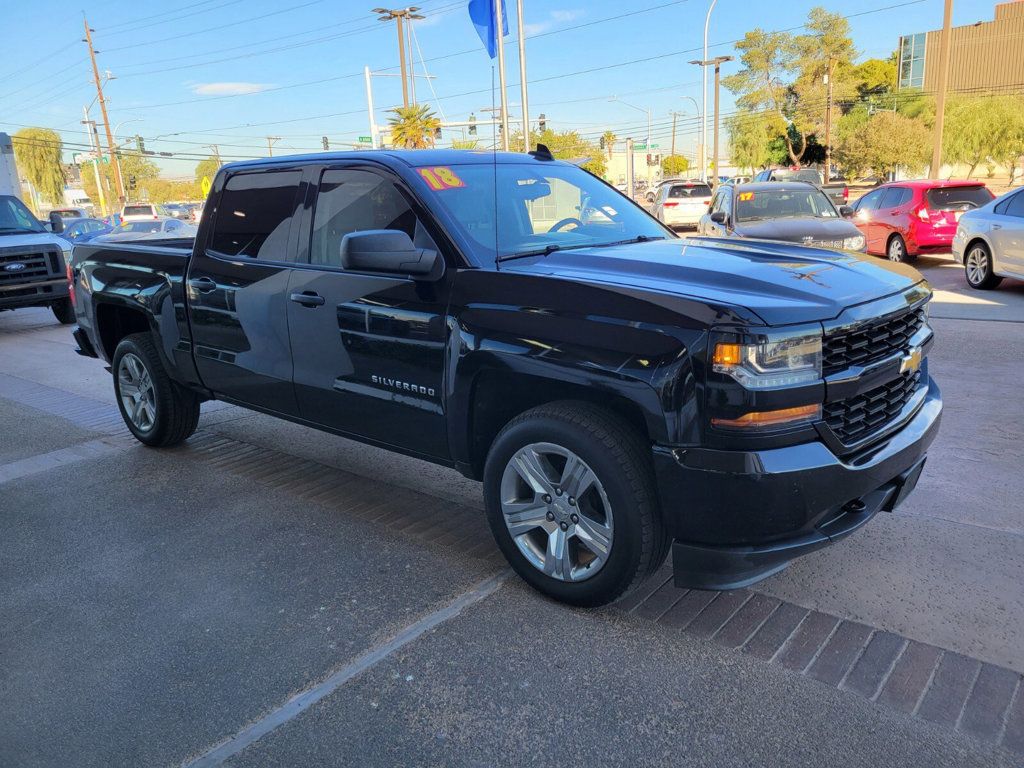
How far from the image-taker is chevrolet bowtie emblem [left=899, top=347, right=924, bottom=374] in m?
3.27

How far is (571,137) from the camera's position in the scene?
80.0m

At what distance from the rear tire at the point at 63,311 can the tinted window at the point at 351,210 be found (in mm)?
10538

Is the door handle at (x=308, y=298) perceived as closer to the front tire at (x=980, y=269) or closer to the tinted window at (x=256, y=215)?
the tinted window at (x=256, y=215)

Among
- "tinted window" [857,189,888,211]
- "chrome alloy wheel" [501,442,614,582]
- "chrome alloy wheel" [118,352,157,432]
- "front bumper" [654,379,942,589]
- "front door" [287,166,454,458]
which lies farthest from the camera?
"tinted window" [857,189,888,211]

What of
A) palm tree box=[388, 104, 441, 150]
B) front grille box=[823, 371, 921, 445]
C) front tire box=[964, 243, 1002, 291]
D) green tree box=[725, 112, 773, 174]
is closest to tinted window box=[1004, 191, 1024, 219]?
front tire box=[964, 243, 1002, 291]

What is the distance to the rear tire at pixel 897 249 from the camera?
14.7 meters

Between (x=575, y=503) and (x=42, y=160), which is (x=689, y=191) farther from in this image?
(x=42, y=160)

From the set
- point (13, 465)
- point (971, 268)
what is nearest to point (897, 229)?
point (971, 268)

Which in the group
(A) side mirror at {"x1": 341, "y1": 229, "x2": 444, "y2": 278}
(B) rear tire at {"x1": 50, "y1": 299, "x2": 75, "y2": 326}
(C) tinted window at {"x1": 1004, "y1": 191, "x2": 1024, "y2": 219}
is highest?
(A) side mirror at {"x1": 341, "y1": 229, "x2": 444, "y2": 278}

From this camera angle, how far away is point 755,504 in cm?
276

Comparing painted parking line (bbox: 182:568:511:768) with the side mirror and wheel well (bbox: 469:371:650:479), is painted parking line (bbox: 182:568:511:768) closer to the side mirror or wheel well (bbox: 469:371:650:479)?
wheel well (bbox: 469:371:650:479)

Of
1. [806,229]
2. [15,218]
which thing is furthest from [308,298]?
[15,218]

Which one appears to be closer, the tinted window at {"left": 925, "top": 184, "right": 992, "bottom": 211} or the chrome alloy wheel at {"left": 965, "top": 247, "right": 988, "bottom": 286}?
the chrome alloy wheel at {"left": 965, "top": 247, "right": 988, "bottom": 286}

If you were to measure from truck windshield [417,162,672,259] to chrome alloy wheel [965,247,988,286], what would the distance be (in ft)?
29.7
